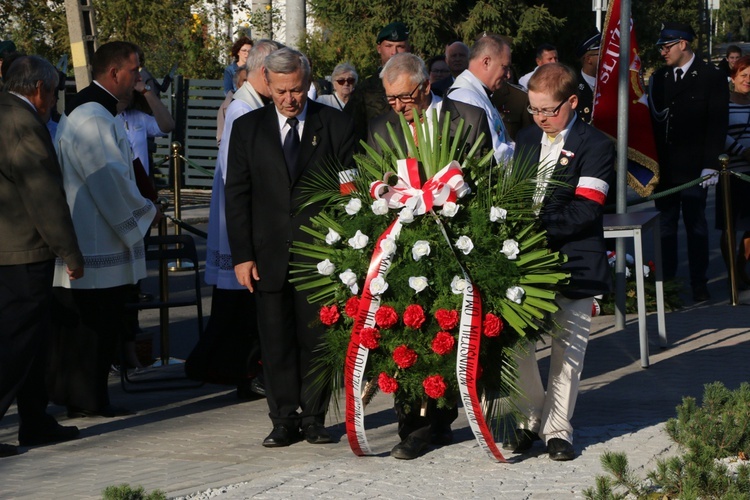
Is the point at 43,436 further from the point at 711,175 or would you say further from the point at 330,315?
the point at 711,175

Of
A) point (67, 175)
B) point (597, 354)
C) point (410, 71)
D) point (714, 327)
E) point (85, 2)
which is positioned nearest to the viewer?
point (410, 71)

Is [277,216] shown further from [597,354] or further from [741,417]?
[597,354]

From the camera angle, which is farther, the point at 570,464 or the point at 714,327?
the point at 714,327

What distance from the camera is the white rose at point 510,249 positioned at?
593 cm

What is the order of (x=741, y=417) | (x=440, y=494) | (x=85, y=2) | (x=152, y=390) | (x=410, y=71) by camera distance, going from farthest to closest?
(x=85, y=2)
(x=152, y=390)
(x=410, y=71)
(x=741, y=417)
(x=440, y=494)

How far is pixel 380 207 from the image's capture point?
6.03 metres

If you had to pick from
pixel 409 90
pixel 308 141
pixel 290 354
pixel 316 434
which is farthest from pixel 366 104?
pixel 316 434

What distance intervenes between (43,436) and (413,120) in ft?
8.82

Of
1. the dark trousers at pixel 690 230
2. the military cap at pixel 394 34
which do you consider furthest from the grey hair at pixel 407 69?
the dark trousers at pixel 690 230

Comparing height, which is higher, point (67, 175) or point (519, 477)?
point (67, 175)

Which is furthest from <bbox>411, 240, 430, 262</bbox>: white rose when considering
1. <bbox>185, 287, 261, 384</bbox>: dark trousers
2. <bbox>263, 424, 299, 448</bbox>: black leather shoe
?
<bbox>185, 287, 261, 384</bbox>: dark trousers

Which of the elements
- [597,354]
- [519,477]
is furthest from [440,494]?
[597,354]

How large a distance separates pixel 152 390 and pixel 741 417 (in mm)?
4078

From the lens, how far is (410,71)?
6711 millimetres
